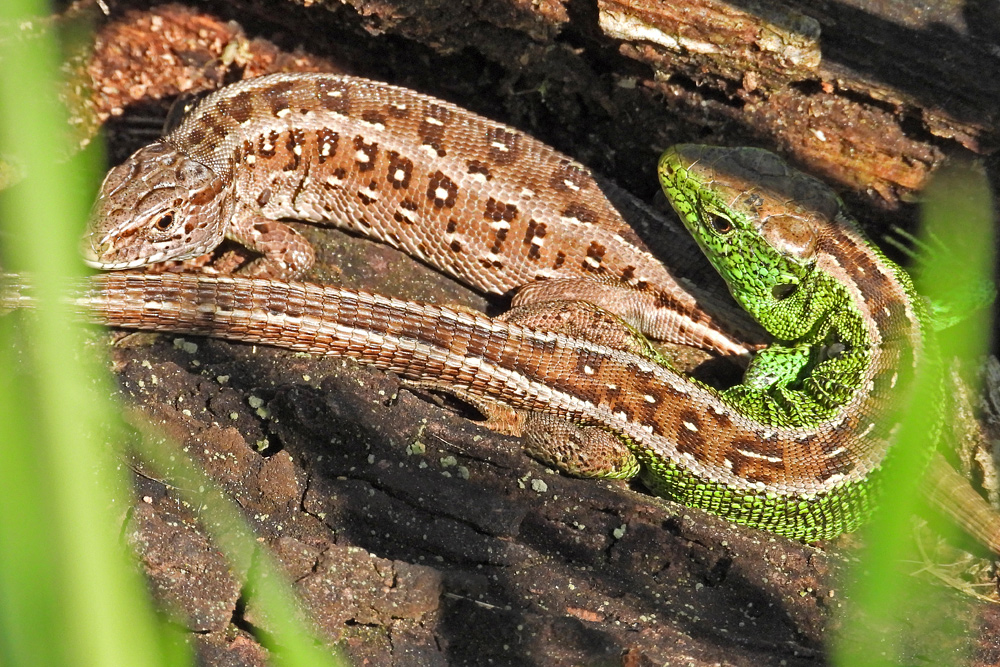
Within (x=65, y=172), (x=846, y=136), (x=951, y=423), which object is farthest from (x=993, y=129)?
(x=65, y=172)

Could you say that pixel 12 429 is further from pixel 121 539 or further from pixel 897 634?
pixel 897 634

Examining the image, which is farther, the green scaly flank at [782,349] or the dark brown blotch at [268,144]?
the dark brown blotch at [268,144]

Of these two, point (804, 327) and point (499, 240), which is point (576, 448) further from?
point (804, 327)

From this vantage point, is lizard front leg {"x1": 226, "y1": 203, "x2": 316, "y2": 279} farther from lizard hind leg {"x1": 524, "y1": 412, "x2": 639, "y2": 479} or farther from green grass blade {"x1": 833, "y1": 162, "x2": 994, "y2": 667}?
green grass blade {"x1": 833, "y1": 162, "x2": 994, "y2": 667}

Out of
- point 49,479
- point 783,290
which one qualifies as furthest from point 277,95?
point 49,479

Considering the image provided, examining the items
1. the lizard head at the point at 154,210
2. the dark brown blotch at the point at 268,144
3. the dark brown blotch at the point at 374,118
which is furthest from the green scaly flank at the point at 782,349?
the lizard head at the point at 154,210

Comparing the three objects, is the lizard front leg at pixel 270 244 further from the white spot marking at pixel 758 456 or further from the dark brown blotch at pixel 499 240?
the white spot marking at pixel 758 456

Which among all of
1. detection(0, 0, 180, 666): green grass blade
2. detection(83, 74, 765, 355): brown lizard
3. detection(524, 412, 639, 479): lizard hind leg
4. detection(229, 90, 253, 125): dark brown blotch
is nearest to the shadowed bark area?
detection(524, 412, 639, 479): lizard hind leg
